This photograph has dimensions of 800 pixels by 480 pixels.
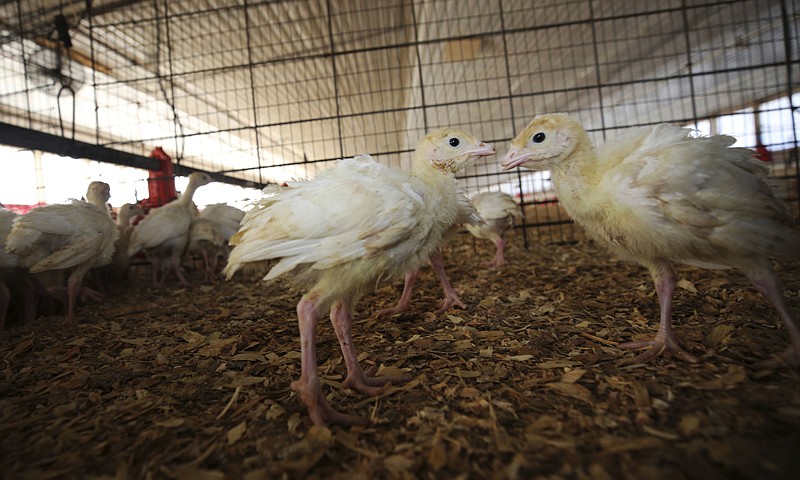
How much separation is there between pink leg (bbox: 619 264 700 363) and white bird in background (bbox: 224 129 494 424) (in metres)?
1.44

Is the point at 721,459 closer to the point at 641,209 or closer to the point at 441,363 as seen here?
the point at 641,209

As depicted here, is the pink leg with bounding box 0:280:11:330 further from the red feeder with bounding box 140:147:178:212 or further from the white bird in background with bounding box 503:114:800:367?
the white bird in background with bounding box 503:114:800:367

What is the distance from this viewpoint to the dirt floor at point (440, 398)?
144 cm

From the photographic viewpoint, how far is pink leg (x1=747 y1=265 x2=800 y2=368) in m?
1.89

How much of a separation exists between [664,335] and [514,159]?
145 centimetres

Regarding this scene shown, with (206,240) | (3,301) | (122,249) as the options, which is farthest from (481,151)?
(122,249)

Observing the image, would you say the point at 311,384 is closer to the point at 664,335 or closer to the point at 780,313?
the point at 664,335

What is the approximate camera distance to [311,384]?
5.98 ft

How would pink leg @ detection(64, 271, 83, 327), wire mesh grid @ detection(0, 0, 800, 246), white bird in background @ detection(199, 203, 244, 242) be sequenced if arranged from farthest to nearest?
1. wire mesh grid @ detection(0, 0, 800, 246)
2. white bird in background @ detection(199, 203, 244, 242)
3. pink leg @ detection(64, 271, 83, 327)

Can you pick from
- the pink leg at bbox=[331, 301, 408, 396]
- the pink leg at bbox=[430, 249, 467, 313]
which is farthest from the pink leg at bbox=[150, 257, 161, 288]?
the pink leg at bbox=[331, 301, 408, 396]

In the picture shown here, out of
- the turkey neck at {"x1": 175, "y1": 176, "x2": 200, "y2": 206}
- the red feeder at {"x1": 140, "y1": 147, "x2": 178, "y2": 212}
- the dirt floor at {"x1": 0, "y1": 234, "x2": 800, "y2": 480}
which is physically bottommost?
the dirt floor at {"x1": 0, "y1": 234, "x2": 800, "y2": 480}

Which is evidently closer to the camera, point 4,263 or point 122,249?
point 4,263

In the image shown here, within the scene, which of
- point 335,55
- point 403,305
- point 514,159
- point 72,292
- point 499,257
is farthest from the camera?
point 335,55

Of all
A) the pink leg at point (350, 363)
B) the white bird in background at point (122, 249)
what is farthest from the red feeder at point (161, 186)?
the pink leg at point (350, 363)
